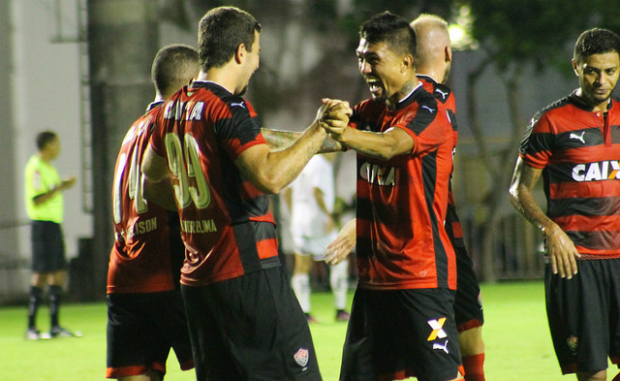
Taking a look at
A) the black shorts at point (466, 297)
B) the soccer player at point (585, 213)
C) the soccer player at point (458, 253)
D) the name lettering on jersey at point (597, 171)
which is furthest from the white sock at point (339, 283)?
the name lettering on jersey at point (597, 171)

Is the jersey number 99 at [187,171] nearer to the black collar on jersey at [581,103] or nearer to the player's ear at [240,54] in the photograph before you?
the player's ear at [240,54]

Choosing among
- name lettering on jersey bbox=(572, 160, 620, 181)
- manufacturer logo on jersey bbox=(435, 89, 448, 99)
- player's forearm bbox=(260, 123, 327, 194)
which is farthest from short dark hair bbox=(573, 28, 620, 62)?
player's forearm bbox=(260, 123, 327, 194)

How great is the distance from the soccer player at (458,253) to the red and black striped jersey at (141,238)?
168cm

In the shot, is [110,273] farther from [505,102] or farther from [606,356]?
[505,102]

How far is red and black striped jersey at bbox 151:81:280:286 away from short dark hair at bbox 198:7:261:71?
0.13m

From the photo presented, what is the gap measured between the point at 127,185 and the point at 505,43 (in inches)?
561

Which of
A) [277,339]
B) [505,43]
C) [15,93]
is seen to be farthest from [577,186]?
[15,93]

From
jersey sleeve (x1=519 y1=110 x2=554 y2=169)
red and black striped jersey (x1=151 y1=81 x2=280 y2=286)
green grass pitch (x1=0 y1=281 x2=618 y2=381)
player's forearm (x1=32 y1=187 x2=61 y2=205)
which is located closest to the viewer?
red and black striped jersey (x1=151 y1=81 x2=280 y2=286)

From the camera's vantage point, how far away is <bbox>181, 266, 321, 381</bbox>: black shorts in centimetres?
426

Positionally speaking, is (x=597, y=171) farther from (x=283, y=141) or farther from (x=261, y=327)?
(x=261, y=327)

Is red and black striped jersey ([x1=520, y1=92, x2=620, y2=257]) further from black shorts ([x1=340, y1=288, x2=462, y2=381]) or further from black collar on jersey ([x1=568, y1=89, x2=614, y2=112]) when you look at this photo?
black shorts ([x1=340, y1=288, x2=462, y2=381])

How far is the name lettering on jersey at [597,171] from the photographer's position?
5.73 m

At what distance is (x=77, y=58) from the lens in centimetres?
2045

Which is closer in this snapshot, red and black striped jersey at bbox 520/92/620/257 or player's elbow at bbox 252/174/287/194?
player's elbow at bbox 252/174/287/194
